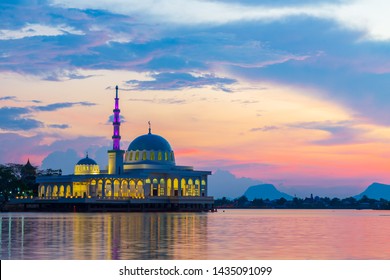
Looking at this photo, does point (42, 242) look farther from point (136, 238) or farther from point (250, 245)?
point (250, 245)

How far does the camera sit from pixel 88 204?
184375mm

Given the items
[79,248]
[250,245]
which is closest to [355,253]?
[250,245]

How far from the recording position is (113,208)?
188750 millimetres

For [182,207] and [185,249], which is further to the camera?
[182,207]

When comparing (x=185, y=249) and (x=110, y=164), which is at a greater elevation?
(x=110, y=164)

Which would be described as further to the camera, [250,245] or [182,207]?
[182,207]

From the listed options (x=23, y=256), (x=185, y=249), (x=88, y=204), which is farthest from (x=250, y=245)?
(x=88, y=204)

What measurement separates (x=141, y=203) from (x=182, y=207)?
11.1 m
